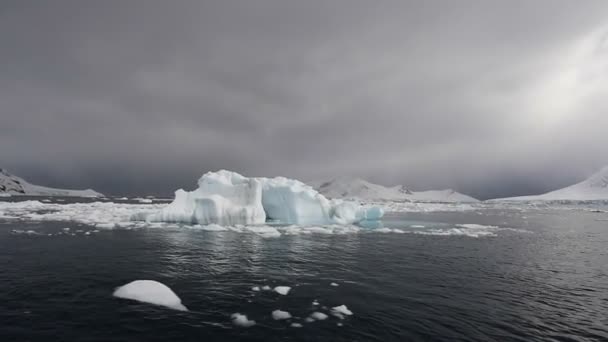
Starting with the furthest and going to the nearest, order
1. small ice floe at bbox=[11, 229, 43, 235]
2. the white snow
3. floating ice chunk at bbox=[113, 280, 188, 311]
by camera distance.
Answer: small ice floe at bbox=[11, 229, 43, 235]
floating ice chunk at bbox=[113, 280, 188, 311]
the white snow

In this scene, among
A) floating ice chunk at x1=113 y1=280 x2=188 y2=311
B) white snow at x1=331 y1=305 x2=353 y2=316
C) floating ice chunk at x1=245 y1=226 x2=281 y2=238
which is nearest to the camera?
white snow at x1=331 y1=305 x2=353 y2=316

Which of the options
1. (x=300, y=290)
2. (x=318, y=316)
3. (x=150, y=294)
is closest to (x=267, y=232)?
(x=300, y=290)

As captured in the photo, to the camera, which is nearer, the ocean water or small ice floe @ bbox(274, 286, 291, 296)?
the ocean water

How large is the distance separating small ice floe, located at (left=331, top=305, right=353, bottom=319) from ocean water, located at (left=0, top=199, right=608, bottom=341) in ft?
0.83

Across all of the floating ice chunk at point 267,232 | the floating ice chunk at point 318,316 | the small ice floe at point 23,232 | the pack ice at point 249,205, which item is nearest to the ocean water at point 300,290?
the floating ice chunk at point 318,316

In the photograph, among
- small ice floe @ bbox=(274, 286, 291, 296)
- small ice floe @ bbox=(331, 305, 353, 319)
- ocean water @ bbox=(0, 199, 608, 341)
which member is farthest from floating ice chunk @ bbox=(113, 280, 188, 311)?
small ice floe @ bbox=(331, 305, 353, 319)

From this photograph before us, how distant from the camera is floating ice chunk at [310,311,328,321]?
374 inches

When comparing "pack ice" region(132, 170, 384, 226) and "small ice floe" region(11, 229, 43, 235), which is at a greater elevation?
"pack ice" region(132, 170, 384, 226)

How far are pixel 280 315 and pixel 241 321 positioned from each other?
4.07 ft

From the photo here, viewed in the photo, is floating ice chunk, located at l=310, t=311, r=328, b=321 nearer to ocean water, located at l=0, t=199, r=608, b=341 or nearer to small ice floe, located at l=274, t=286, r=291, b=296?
ocean water, located at l=0, t=199, r=608, b=341

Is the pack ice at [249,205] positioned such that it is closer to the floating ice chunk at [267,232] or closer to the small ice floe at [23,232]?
the floating ice chunk at [267,232]

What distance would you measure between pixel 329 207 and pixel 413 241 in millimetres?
18716

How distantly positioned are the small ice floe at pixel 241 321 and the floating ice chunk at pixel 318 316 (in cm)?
191

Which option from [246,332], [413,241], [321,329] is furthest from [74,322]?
[413,241]
